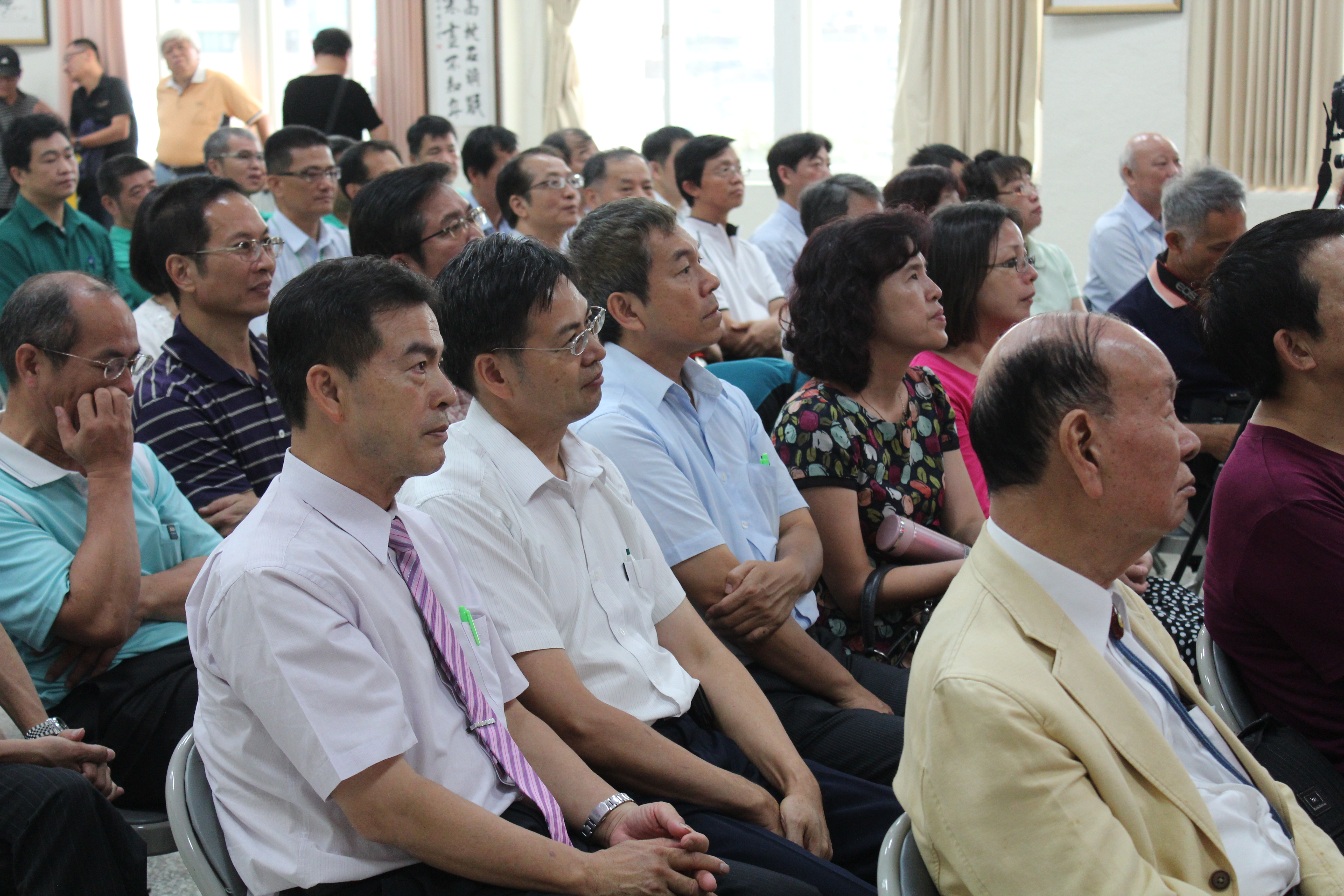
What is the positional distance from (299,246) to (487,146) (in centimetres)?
157

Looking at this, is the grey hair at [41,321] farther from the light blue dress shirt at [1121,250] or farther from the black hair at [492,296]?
the light blue dress shirt at [1121,250]

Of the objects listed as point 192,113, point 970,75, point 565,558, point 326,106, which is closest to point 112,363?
point 565,558

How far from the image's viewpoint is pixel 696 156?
4809 mm

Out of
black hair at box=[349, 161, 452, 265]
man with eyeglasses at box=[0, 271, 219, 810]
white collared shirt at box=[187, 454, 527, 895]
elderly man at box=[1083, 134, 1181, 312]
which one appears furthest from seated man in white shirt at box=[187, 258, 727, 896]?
elderly man at box=[1083, 134, 1181, 312]

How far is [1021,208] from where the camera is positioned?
4.56 meters

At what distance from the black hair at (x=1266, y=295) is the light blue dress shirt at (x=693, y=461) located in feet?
2.58

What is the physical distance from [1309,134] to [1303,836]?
224 inches

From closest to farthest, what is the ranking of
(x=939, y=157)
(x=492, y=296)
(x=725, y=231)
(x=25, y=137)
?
1. (x=492, y=296)
2. (x=25, y=137)
3. (x=725, y=231)
4. (x=939, y=157)

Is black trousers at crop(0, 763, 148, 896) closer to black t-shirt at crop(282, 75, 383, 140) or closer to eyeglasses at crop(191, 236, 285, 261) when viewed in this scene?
eyeglasses at crop(191, 236, 285, 261)

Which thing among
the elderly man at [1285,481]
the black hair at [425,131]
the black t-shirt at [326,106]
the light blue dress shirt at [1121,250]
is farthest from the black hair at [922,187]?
the black t-shirt at [326,106]

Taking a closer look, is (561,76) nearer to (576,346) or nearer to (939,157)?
(939,157)

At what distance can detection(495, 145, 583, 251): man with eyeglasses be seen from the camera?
164 inches

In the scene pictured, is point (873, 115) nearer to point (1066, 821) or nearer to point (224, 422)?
point (224, 422)

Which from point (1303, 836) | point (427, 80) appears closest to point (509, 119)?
point (427, 80)
